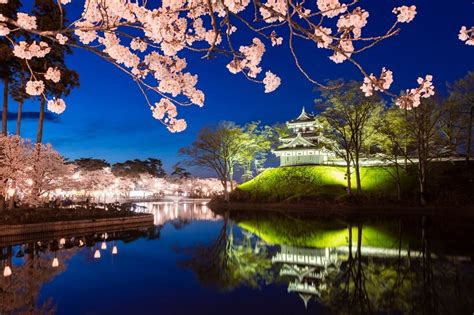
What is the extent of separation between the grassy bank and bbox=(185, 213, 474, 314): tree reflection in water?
17.7 metres

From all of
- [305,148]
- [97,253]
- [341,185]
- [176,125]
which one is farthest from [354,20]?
[305,148]

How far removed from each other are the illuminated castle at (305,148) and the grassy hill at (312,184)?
244 cm

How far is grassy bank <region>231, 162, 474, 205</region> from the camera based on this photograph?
3506 cm

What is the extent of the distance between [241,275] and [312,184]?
1418 inches

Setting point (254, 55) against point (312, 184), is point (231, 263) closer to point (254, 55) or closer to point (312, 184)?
point (254, 55)

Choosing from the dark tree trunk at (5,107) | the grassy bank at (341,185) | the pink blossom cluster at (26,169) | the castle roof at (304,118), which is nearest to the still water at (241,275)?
the pink blossom cluster at (26,169)

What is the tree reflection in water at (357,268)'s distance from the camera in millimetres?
8023

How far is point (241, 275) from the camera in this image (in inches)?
425

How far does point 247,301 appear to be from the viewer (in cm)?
830

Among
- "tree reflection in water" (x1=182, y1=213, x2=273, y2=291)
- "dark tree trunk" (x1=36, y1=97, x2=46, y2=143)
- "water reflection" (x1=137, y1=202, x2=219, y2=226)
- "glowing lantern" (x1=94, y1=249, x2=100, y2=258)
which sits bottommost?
"tree reflection in water" (x1=182, y1=213, x2=273, y2=291)

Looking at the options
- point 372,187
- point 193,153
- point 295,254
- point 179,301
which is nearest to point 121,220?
point 295,254

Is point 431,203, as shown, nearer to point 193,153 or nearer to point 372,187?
point 372,187

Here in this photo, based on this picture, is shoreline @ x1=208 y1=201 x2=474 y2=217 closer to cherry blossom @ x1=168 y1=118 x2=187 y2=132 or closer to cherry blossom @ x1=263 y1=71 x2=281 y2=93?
cherry blossom @ x1=263 y1=71 x2=281 y2=93

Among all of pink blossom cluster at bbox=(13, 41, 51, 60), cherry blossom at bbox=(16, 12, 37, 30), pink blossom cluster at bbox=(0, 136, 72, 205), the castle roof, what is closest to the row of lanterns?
pink blossom cluster at bbox=(0, 136, 72, 205)
